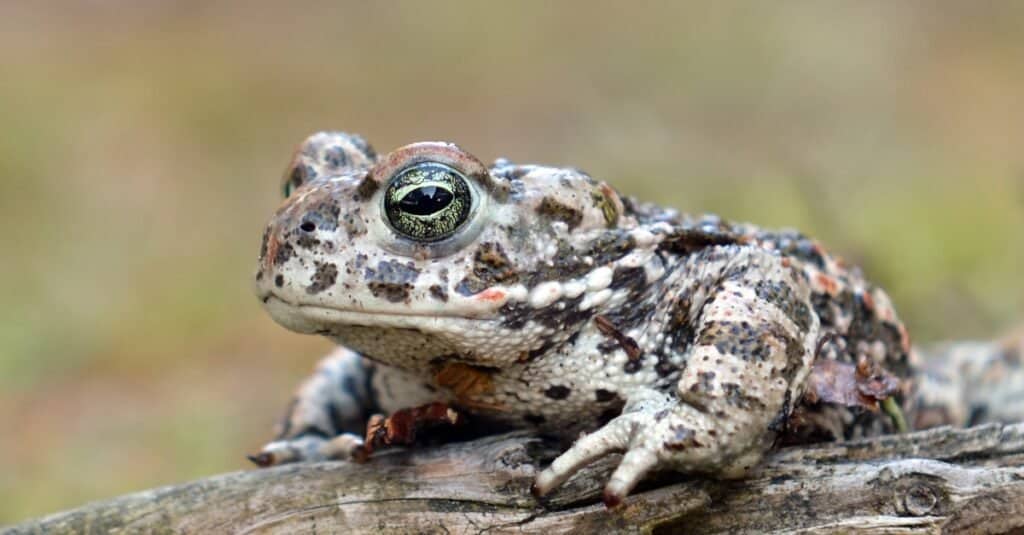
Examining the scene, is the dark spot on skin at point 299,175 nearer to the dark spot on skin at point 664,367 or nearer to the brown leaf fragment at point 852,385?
the dark spot on skin at point 664,367

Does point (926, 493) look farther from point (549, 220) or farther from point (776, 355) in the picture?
point (549, 220)

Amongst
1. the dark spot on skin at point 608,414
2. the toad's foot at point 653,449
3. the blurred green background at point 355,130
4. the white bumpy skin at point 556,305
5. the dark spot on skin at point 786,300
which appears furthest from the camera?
the blurred green background at point 355,130

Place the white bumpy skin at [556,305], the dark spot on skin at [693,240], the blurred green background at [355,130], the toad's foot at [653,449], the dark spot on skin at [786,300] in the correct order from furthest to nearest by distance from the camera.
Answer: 1. the blurred green background at [355,130]
2. the dark spot on skin at [693,240]
3. the dark spot on skin at [786,300]
4. the white bumpy skin at [556,305]
5. the toad's foot at [653,449]

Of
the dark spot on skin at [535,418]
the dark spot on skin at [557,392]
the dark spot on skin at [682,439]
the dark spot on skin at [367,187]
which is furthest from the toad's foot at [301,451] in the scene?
the dark spot on skin at [682,439]

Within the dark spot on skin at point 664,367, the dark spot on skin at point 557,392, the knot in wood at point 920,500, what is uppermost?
the dark spot on skin at point 664,367

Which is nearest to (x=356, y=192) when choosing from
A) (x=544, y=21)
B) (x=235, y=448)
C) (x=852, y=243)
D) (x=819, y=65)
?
(x=235, y=448)

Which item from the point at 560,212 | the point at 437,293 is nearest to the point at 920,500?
the point at 560,212

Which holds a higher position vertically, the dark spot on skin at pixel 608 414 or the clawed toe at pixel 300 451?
the clawed toe at pixel 300 451

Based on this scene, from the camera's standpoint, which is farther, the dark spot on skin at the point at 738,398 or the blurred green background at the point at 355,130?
the blurred green background at the point at 355,130
